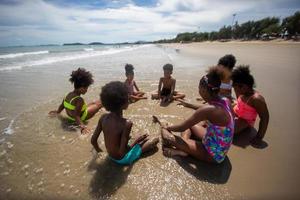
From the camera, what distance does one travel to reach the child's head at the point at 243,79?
140 inches

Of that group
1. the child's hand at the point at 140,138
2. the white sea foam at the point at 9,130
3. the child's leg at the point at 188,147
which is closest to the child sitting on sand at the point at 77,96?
the white sea foam at the point at 9,130

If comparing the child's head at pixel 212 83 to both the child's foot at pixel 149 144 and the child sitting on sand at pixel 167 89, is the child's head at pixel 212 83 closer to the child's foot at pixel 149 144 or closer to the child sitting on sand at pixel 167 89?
the child's foot at pixel 149 144

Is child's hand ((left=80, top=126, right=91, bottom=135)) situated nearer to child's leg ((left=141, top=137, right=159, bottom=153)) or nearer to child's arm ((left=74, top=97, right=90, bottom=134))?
child's arm ((left=74, top=97, right=90, bottom=134))

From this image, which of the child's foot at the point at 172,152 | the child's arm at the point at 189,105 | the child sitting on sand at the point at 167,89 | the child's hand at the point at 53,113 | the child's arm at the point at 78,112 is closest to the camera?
the child's foot at the point at 172,152

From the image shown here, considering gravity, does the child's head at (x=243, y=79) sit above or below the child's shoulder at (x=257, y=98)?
above

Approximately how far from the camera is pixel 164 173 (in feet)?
9.47

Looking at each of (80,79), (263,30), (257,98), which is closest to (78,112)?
(80,79)

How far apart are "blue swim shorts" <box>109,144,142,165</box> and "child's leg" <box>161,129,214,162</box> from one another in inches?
18.3

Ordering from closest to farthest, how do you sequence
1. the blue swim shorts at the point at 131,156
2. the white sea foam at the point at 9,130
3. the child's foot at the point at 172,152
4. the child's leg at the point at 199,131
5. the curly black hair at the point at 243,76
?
the blue swim shorts at the point at 131,156 → the child's foot at the point at 172,152 → the child's leg at the point at 199,131 → the curly black hair at the point at 243,76 → the white sea foam at the point at 9,130

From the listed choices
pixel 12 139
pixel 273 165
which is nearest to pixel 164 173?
pixel 273 165

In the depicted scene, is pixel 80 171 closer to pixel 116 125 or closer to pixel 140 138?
pixel 116 125

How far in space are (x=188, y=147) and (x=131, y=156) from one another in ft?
2.96

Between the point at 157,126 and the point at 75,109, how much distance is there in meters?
1.87

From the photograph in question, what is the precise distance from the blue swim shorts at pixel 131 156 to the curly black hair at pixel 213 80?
1.44 metres
